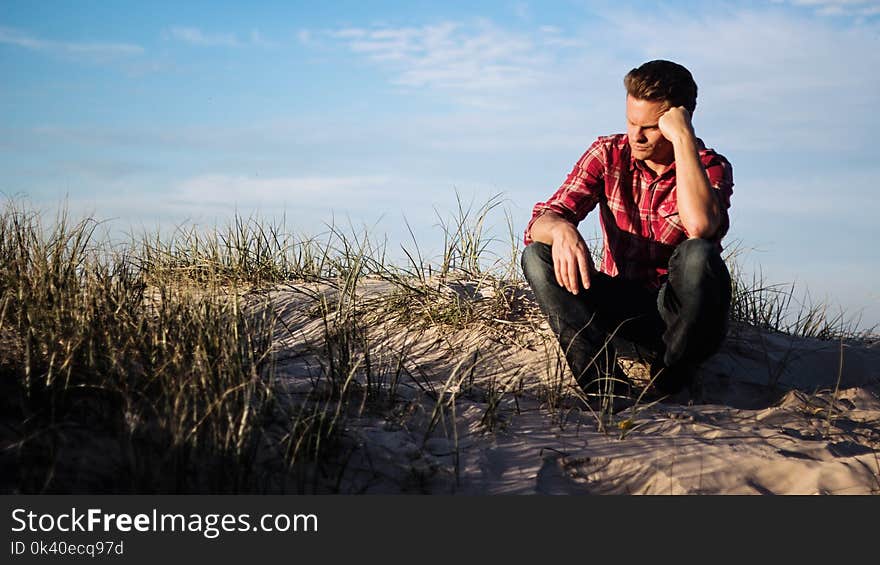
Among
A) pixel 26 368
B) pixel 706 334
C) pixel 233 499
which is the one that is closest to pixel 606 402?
pixel 706 334

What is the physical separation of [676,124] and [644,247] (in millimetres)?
692

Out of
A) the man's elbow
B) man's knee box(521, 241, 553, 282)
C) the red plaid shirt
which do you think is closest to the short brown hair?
the red plaid shirt

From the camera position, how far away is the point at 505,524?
2.76 meters

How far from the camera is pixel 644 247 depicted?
4.29m

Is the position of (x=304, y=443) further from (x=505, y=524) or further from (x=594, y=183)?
(x=594, y=183)

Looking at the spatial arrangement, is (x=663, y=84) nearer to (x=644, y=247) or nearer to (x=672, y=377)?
(x=644, y=247)

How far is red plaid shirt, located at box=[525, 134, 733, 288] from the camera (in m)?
4.18

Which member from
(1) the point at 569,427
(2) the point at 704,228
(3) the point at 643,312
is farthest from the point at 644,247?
(1) the point at 569,427

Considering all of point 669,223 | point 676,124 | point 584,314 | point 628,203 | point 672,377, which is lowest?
point 672,377

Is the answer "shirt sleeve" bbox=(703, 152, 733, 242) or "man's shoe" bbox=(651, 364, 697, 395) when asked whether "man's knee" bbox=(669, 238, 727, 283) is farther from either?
"man's shoe" bbox=(651, 364, 697, 395)

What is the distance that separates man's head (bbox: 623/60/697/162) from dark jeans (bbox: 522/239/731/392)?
19.6 inches

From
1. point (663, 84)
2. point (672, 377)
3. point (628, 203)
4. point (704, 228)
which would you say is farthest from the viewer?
point (628, 203)

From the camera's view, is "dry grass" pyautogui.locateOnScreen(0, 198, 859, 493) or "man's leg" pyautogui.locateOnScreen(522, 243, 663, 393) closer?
"dry grass" pyautogui.locateOnScreen(0, 198, 859, 493)

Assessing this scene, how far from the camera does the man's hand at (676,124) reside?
149 inches
